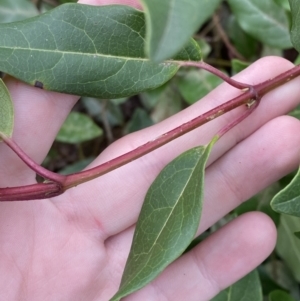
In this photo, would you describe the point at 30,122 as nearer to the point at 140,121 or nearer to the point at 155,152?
the point at 155,152

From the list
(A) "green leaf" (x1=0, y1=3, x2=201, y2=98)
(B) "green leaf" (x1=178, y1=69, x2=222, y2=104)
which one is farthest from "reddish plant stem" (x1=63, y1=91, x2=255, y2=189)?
(B) "green leaf" (x1=178, y1=69, x2=222, y2=104)

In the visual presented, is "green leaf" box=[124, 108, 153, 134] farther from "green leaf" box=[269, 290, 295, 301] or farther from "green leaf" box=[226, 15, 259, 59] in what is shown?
"green leaf" box=[269, 290, 295, 301]

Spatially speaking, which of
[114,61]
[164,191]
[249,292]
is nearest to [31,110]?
[114,61]

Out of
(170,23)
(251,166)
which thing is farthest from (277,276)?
(170,23)

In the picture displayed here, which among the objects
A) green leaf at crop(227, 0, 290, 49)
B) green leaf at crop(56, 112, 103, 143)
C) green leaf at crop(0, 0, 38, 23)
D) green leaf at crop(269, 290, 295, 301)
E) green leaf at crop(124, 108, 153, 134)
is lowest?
green leaf at crop(269, 290, 295, 301)

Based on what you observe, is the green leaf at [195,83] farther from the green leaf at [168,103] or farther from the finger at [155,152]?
the finger at [155,152]

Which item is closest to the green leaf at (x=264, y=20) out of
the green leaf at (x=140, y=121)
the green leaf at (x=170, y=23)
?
the green leaf at (x=140, y=121)
